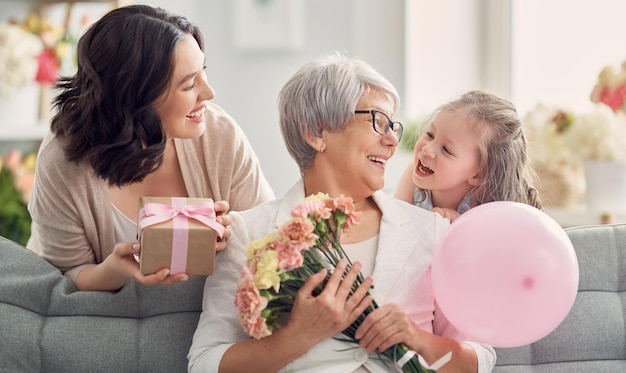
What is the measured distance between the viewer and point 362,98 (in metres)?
2.15

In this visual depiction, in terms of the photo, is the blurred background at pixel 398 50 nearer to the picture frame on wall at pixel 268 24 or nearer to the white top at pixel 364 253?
the picture frame on wall at pixel 268 24

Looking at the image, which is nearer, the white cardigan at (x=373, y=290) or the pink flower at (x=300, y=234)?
the pink flower at (x=300, y=234)

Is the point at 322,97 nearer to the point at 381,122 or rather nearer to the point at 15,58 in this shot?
the point at 381,122

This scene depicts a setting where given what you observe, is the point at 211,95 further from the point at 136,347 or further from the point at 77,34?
the point at 77,34

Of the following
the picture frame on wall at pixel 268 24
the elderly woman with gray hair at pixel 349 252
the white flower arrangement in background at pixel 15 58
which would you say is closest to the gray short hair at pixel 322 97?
the elderly woman with gray hair at pixel 349 252

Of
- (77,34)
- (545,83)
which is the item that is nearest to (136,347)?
(77,34)

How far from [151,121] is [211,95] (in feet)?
0.59

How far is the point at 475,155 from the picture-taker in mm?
2383

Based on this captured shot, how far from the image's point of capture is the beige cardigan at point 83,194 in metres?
2.45

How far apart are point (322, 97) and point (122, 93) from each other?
1.78 ft

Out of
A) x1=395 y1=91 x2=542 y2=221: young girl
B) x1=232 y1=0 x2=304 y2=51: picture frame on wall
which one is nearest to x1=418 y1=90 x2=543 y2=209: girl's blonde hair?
x1=395 y1=91 x2=542 y2=221: young girl

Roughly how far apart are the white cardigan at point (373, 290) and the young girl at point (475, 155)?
0.68 ft

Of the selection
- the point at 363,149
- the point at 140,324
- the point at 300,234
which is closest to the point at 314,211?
the point at 300,234

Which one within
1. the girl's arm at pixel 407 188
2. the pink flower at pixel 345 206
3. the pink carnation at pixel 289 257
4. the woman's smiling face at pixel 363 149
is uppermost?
the woman's smiling face at pixel 363 149
